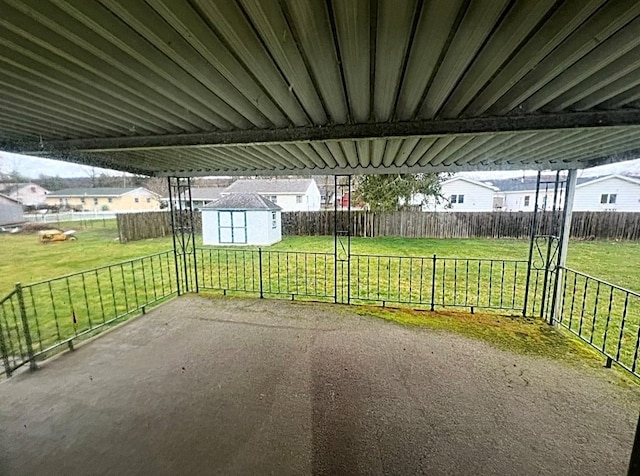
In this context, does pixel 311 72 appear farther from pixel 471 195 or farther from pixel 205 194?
pixel 471 195

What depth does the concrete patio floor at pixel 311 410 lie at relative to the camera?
1.91 m

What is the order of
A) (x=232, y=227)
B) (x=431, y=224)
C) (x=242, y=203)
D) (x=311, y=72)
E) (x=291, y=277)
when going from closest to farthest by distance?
(x=311, y=72) → (x=291, y=277) → (x=242, y=203) → (x=232, y=227) → (x=431, y=224)

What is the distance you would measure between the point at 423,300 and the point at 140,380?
14.7 feet

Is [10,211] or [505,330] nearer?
[10,211]

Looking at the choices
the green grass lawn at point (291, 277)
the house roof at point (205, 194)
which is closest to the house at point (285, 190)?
the house roof at point (205, 194)

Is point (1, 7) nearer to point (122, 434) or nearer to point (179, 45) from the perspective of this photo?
point (179, 45)

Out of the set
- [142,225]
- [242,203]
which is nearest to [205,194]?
[142,225]

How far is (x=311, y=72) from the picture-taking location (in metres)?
1.55

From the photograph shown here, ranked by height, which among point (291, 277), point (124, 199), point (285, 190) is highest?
point (285, 190)

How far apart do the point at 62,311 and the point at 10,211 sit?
249 centimetres

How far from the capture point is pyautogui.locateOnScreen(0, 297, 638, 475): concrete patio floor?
191 centimetres

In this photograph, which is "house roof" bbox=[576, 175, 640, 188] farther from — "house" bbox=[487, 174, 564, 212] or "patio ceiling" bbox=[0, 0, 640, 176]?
"patio ceiling" bbox=[0, 0, 640, 176]

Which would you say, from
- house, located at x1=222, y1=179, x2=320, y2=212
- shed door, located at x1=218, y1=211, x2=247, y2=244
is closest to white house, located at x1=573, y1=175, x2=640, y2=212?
house, located at x1=222, y1=179, x2=320, y2=212

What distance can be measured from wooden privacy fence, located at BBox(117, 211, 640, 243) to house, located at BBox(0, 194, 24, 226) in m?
9.26
